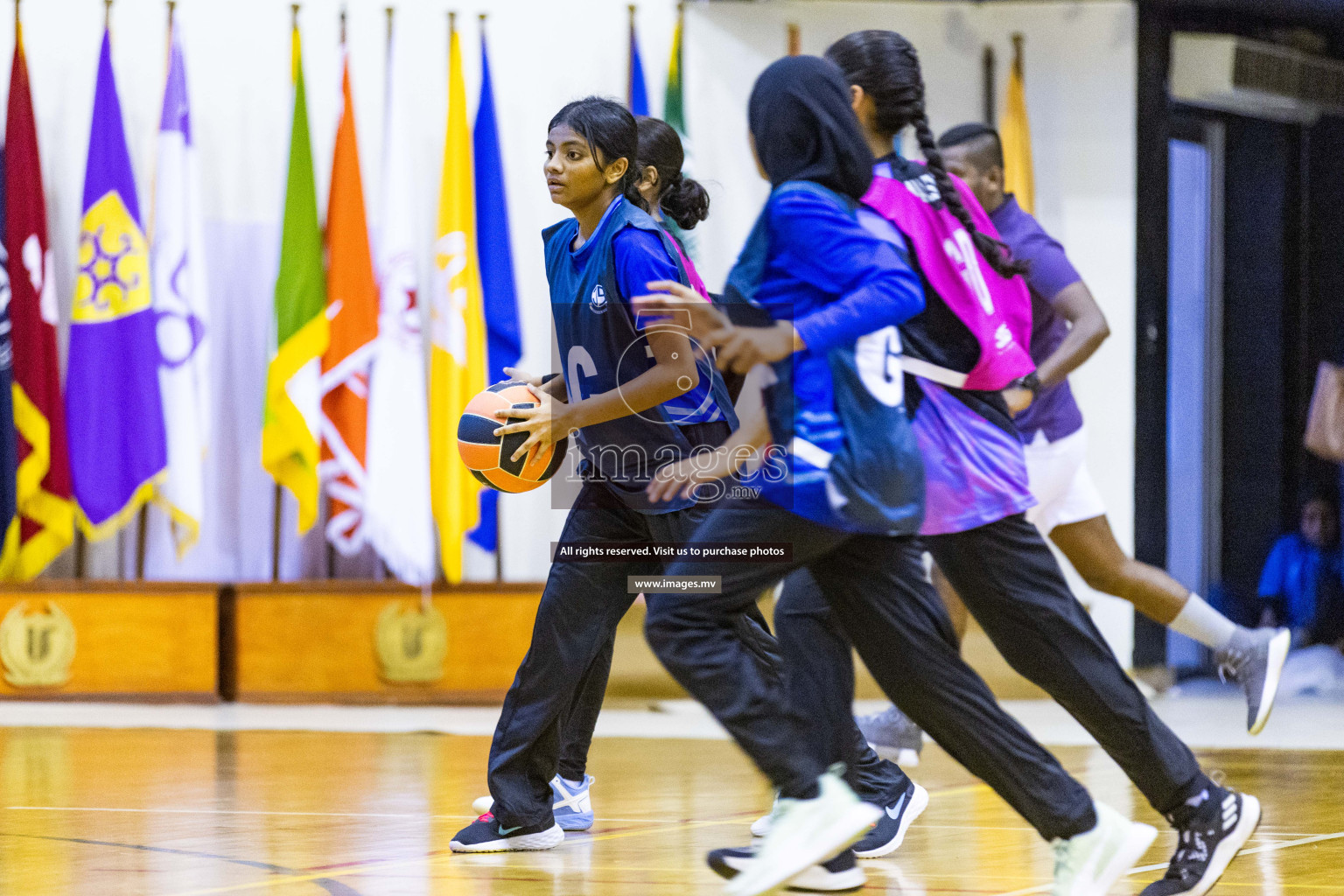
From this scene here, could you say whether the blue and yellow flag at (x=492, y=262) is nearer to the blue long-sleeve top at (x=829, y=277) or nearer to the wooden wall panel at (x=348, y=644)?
the wooden wall panel at (x=348, y=644)

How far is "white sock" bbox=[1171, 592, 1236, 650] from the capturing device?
12.5 ft

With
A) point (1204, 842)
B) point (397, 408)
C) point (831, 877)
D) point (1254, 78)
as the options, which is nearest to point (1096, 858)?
point (1204, 842)

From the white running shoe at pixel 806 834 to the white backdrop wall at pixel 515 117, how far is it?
187 inches

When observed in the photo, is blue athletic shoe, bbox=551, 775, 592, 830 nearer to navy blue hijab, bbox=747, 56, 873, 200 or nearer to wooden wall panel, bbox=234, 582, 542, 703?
navy blue hijab, bbox=747, 56, 873, 200

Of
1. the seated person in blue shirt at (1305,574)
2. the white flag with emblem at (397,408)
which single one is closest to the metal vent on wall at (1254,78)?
the seated person in blue shirt at (1305,574)

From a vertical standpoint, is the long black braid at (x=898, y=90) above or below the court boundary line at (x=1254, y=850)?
above

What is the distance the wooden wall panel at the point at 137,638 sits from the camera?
6258 mm

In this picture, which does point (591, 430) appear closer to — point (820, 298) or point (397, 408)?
point (820, 298)

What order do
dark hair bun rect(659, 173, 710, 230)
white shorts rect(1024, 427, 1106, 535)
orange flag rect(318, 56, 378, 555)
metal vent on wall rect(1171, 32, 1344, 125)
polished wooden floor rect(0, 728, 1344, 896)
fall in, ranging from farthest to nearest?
metal vent on wall rect(1171, 32, 1344, 125), orange flag rect(318, 56, 378, 555), white shorts rect(1024, 427, 1106, 535), dark hair bun rect(659, 173, 710, 230), polished wooden floor rect(0, 728, 1344, 896)

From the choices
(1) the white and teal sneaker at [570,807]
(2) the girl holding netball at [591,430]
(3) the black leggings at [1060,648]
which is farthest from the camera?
(1) the white and teal sneaker at [570,807]

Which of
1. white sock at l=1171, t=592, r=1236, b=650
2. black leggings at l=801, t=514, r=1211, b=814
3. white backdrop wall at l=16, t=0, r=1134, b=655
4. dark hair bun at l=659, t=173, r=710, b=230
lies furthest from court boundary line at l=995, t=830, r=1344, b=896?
white backdrop wall at l=16, t=0, r=1134, b=655

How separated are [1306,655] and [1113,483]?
4.05 ft

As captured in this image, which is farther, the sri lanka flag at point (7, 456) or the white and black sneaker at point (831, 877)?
the sri lanka flag at point (7, 456)

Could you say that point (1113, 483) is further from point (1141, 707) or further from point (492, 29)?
point (1141, 707)
